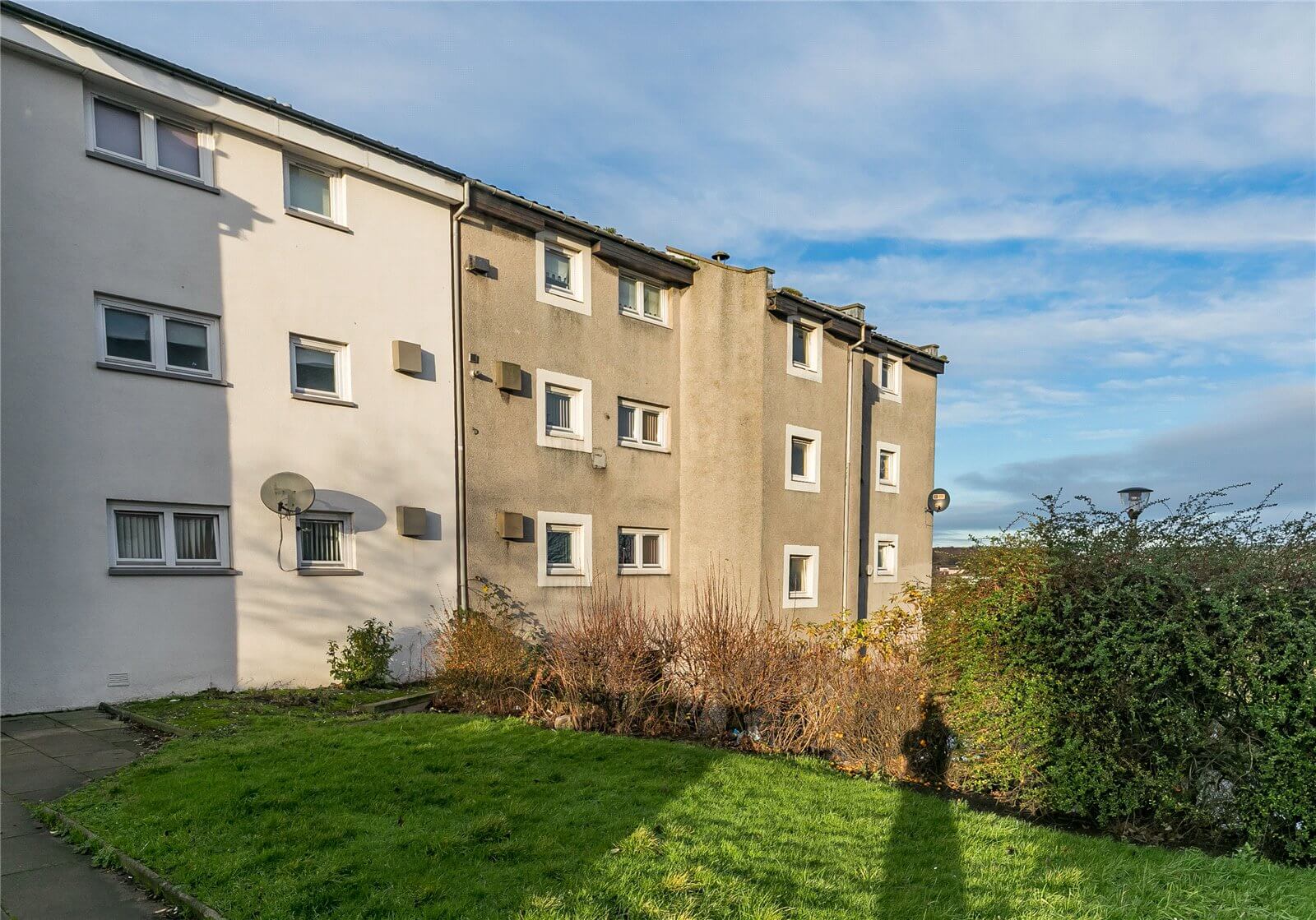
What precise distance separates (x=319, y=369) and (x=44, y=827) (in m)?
7.65

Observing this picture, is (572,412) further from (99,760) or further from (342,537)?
(99,760)

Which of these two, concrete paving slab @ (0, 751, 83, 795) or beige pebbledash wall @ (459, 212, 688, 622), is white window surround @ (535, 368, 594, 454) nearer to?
beige pebbledash wall @ (459, 212, 688, 622)

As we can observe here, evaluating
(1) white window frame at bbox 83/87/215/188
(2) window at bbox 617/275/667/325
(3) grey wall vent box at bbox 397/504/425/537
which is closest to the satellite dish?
(3) grey wall vent box at bbox 397/504/425/537

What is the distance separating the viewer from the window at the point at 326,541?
11.0 metres

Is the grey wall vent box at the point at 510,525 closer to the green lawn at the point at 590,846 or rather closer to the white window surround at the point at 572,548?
the white window surround at the point at 572,548

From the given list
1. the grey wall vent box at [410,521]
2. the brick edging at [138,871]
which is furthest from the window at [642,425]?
the brick edging at [138,871]

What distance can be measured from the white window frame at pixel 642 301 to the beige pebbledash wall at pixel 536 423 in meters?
0.15

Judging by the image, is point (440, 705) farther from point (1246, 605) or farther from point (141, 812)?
point (1246, 605)

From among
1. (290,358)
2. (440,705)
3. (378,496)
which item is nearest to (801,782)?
(440,705)

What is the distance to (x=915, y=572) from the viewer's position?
70.8ft

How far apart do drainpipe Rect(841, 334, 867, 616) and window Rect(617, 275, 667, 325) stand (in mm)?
5287

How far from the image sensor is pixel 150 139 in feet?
32.4

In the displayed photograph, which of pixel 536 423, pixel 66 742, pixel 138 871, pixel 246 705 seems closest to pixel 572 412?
pixel 536 423

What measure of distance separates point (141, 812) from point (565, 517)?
954 centimetres
